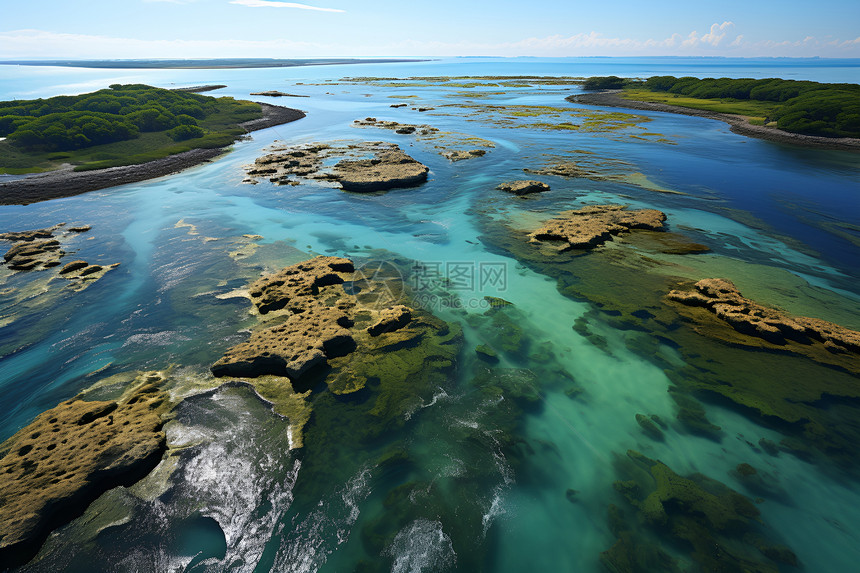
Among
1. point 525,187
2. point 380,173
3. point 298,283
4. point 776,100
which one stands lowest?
point 298,283

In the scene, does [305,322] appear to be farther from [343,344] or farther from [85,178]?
[85,178]

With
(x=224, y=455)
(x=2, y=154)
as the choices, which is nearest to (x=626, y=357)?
(x=224, y=455)

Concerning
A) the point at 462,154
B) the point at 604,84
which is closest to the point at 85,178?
the point at 462,154

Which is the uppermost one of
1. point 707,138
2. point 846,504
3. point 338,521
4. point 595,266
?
point 707,138

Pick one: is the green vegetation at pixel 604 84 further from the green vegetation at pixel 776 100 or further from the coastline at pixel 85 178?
the coastline at pixel 85 178

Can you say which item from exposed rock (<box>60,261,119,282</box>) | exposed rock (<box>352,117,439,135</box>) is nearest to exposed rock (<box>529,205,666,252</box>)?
exposed rock (<box>60,261,119,282</box>)

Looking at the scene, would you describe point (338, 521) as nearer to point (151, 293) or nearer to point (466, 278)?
point (466, 278)
